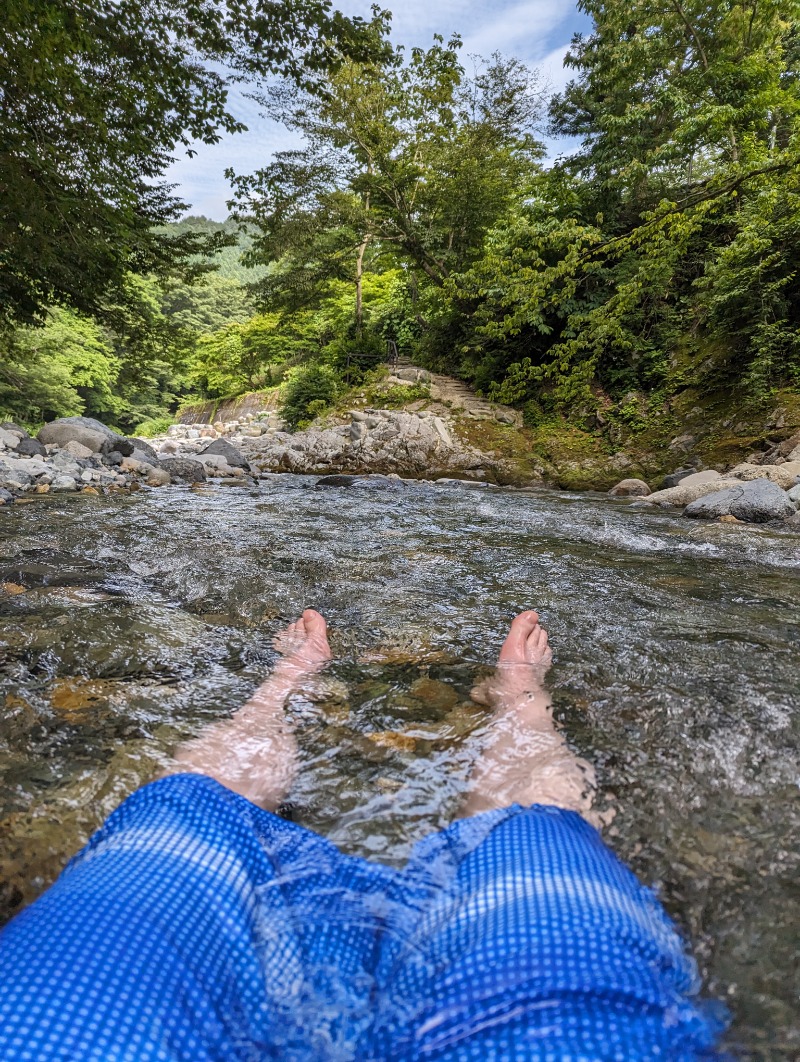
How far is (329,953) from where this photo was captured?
0.80 m

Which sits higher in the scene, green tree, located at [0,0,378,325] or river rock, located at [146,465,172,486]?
green tree, located at [0,0,378,325]

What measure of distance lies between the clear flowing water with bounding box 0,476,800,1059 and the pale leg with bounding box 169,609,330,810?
55 mm

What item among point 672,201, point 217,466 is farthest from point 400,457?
point 672,201

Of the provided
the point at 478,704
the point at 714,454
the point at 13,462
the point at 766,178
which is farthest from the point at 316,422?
the point at 478,704

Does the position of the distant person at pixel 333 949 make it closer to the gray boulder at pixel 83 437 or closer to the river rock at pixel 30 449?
the river rock at pixel 30 449

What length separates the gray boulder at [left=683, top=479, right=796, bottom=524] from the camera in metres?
4.79

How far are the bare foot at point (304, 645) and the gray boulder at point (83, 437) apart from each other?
8.99 meters

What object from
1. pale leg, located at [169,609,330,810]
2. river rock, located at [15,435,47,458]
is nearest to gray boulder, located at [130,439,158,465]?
river rock, located at [15,435,47,458]

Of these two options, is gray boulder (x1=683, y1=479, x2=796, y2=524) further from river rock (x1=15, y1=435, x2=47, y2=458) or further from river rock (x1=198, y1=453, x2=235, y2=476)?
river rock (x1=15, y1=435, x2=47, y2=458)

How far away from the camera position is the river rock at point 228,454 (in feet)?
35.0

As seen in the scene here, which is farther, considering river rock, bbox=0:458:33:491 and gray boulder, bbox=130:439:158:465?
gray boulder, bbox=130:439:158:465

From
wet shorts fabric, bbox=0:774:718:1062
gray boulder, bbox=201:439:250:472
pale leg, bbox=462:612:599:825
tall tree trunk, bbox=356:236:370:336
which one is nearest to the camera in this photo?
wet shorts fabric, bbox=0:774:718:1062

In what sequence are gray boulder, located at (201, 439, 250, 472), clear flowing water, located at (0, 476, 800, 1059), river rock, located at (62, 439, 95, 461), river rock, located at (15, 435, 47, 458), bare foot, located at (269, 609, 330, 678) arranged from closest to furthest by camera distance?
clear flowing water, located at (0, 476, 800, 1059) → bare foot, located at (269, 609, 330, 678) → river rock, located at (15, 435, 47, 458) → river rock, located at (62, 439, 95, 461) → gray boulder, located at (201, 439, 250, 472)

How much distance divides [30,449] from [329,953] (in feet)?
33.6
